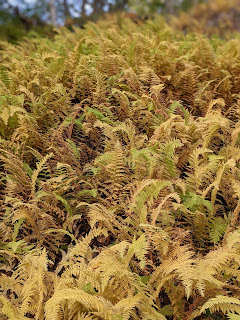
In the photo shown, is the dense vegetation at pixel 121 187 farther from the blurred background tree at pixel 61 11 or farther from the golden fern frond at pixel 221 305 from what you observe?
the blurred background tree at pixel 61 11

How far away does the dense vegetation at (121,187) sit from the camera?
6.98ft

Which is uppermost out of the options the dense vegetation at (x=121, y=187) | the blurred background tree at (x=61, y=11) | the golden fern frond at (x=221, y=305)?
the blurred background tree at (x=61, y=11)

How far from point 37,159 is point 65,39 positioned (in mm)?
2942

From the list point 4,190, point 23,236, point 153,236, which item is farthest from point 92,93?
point 153,236

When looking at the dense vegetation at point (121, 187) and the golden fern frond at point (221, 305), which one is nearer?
the golden fern frond at point (221, 305)

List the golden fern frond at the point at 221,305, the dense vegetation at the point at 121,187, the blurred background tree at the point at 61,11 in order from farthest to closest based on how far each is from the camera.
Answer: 1. the blurred background tree at the point at 61,11
2. the dense vegetation at the point at 121,187
3. the golden fern frond at the point at 221,305

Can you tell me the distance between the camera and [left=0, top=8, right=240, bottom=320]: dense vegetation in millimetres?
2127

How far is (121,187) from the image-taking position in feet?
9.59

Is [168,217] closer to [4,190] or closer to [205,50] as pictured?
[4,190]

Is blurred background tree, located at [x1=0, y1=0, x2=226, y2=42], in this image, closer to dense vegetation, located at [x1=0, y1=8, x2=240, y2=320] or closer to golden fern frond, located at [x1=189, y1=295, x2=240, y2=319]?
dense vegetation, located at [x1=0, y1=8, x2=240, y2=320]

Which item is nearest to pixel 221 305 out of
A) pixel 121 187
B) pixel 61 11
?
pixel 121 187

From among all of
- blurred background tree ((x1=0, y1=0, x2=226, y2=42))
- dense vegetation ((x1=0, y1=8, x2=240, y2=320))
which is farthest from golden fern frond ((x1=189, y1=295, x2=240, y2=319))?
blurred background tree ((x1=0, y1=0, x2=226, y2=42))

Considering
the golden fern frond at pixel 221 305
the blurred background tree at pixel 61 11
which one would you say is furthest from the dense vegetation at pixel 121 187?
the blurred background tree at pixel 61 11

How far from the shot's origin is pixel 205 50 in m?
4.20
